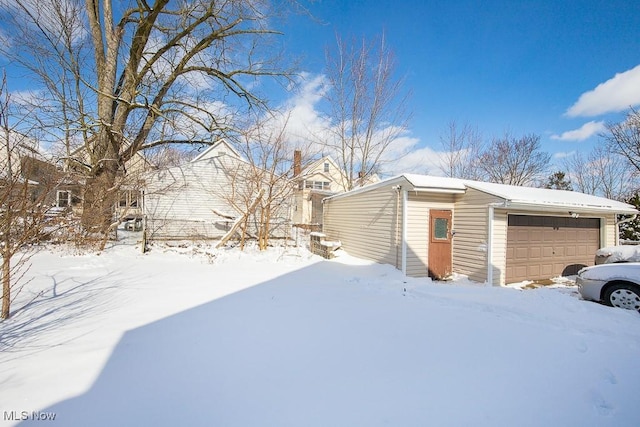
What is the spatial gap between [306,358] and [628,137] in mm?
25591

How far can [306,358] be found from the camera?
9.73 ft

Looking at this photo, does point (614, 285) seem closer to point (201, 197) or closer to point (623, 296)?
point (623, 296)

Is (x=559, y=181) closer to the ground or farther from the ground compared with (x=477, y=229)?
farther from the ground

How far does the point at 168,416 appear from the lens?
81.1 inches

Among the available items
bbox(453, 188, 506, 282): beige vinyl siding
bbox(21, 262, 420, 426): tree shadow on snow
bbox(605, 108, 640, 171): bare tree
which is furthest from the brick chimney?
bbox(605, 108, 640, 171): bare tree

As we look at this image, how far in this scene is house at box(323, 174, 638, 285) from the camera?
7738 mm

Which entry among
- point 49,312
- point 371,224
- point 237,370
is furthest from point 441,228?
point 49,312

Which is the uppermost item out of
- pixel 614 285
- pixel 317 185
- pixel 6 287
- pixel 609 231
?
pixel 317 185

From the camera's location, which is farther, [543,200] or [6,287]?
[543,200]

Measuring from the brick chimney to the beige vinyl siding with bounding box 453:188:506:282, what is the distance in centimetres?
672

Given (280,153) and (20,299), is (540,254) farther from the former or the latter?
(20,299)

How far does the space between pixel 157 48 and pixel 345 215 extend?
34.6ft

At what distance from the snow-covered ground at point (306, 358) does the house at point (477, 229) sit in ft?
7.79

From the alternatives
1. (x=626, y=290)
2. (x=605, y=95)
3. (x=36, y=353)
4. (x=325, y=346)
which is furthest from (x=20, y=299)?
(x=605, y=95)
